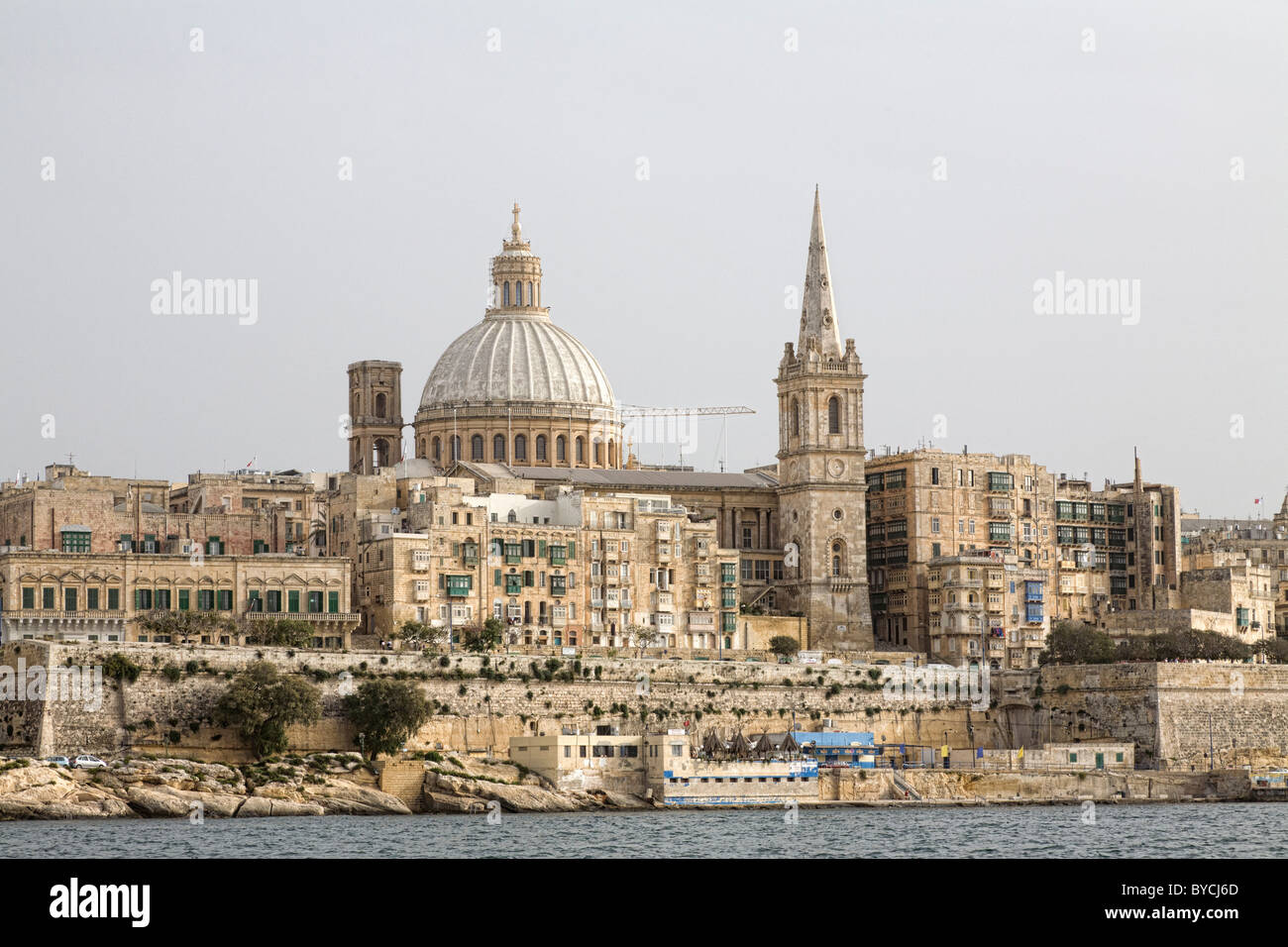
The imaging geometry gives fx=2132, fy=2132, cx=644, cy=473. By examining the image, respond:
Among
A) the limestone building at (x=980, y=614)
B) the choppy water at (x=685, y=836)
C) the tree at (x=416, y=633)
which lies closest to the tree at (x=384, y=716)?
the choppy water at (x=685, y=836)

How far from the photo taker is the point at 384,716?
65.1 meters

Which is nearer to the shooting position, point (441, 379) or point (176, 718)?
point (176, 718)

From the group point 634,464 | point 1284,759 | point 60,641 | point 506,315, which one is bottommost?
point 1284,759

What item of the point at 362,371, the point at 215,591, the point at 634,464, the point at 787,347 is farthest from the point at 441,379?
the point at 215,591

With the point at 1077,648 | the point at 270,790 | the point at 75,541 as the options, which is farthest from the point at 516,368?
the point at 270,790

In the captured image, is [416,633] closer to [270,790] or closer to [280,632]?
[280,632]

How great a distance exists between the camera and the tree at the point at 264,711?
6319 cm

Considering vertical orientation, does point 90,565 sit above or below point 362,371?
below

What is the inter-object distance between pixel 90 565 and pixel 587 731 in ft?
57.2

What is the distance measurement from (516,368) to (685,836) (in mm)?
48122

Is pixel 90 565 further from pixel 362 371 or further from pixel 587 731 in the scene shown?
pixel 362 371
